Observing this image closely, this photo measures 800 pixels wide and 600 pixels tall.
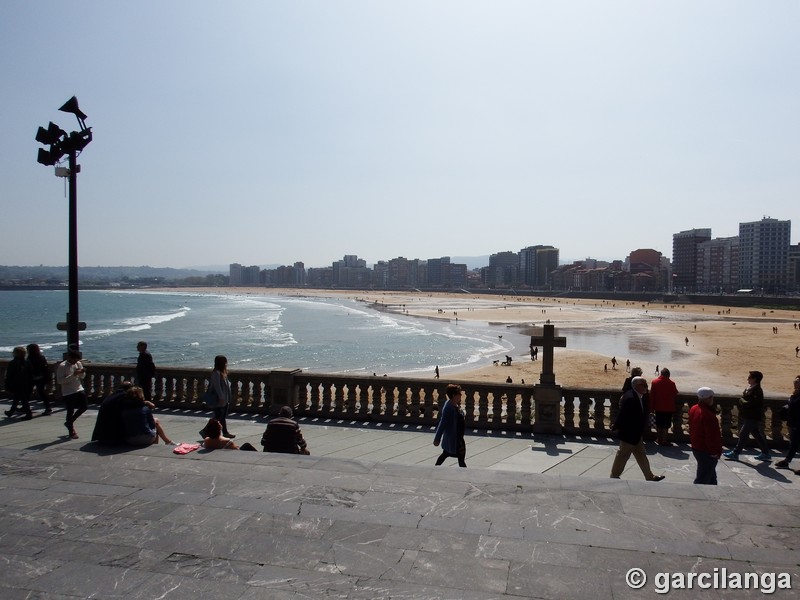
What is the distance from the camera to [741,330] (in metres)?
67.2

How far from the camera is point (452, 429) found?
276 inches

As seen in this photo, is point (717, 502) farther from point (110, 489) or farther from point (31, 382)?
point (31, 382)

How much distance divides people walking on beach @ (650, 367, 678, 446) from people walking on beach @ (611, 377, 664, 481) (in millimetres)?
1662

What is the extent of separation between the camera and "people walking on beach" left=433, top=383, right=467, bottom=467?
696cm

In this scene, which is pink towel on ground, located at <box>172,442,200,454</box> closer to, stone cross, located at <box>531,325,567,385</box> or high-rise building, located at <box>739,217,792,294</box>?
stone cross, located at <box>531,325,567,385</box>

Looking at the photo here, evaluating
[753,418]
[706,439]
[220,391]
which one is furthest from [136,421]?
[753,418]

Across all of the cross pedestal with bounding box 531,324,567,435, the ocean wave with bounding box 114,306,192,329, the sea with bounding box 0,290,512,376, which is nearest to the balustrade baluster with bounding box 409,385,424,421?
the cross pedestal with bounding box 531,324,567,435

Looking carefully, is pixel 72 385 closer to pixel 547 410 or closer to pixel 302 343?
pixel 547 410

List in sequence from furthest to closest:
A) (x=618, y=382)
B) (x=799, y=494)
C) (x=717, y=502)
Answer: (x=618, y=382) < (x=799, y=494) < (x=717, y=502)

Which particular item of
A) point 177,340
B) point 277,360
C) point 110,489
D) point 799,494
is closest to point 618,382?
point 277,360

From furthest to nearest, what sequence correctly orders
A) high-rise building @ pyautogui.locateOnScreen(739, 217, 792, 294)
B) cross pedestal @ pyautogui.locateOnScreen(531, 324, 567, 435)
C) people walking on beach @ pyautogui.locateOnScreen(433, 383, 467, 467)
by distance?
high-rise building @ pyautogui.locateOnScreen(739, 217, 792, 294), cross pedestal @ pyautogui.locateOnScreen(531, 324, 567, 435), people walking on beach @ pyautogui.locateOnScreen(433, 383, 467, 467)

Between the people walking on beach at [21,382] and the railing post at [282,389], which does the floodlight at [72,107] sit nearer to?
the people walking on beach at [21,382]

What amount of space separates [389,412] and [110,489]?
5.37 m

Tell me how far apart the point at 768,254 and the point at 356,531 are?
213650mm
